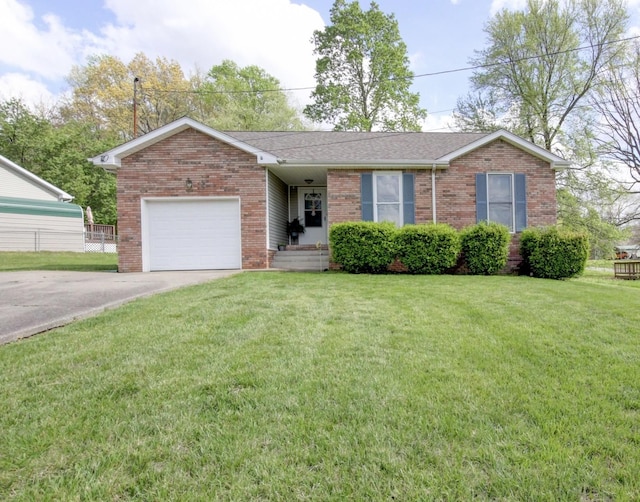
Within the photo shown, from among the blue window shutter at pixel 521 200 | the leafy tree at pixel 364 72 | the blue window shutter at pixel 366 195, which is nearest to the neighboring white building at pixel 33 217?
the leafy tree at pixel 364 72

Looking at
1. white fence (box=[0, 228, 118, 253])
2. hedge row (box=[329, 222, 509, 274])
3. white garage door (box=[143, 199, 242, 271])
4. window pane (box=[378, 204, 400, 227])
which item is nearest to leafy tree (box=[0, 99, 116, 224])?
white fence (box=[0, 228, 118, 253])

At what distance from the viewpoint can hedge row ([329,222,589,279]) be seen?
30.4ft

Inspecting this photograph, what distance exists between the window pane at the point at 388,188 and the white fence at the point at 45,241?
16731 millimetres

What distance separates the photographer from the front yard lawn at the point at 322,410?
1.55 m

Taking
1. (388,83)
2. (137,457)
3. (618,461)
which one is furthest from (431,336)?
(388,83)

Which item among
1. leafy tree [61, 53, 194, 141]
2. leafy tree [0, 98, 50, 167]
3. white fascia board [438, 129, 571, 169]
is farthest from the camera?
leafy tree [61, 53, 194, 141]

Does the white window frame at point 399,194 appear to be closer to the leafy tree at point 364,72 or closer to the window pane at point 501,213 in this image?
the window pane at point 501,213

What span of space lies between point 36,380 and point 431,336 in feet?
10.8

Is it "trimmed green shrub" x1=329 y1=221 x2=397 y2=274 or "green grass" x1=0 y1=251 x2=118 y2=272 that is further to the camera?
"green grass" x1=0 y1=251 x2=118 y2=272

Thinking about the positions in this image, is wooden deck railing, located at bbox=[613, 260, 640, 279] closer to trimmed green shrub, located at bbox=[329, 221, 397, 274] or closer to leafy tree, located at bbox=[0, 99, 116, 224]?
trimmed green shrub, located at bbox=[329, 221, 397, 274]

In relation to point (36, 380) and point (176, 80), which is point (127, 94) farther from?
point (36, 380)

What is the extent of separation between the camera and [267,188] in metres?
10.3

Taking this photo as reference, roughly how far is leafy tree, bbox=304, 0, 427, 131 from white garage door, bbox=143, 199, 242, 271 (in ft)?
47.6

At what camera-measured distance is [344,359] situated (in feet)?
9.68
